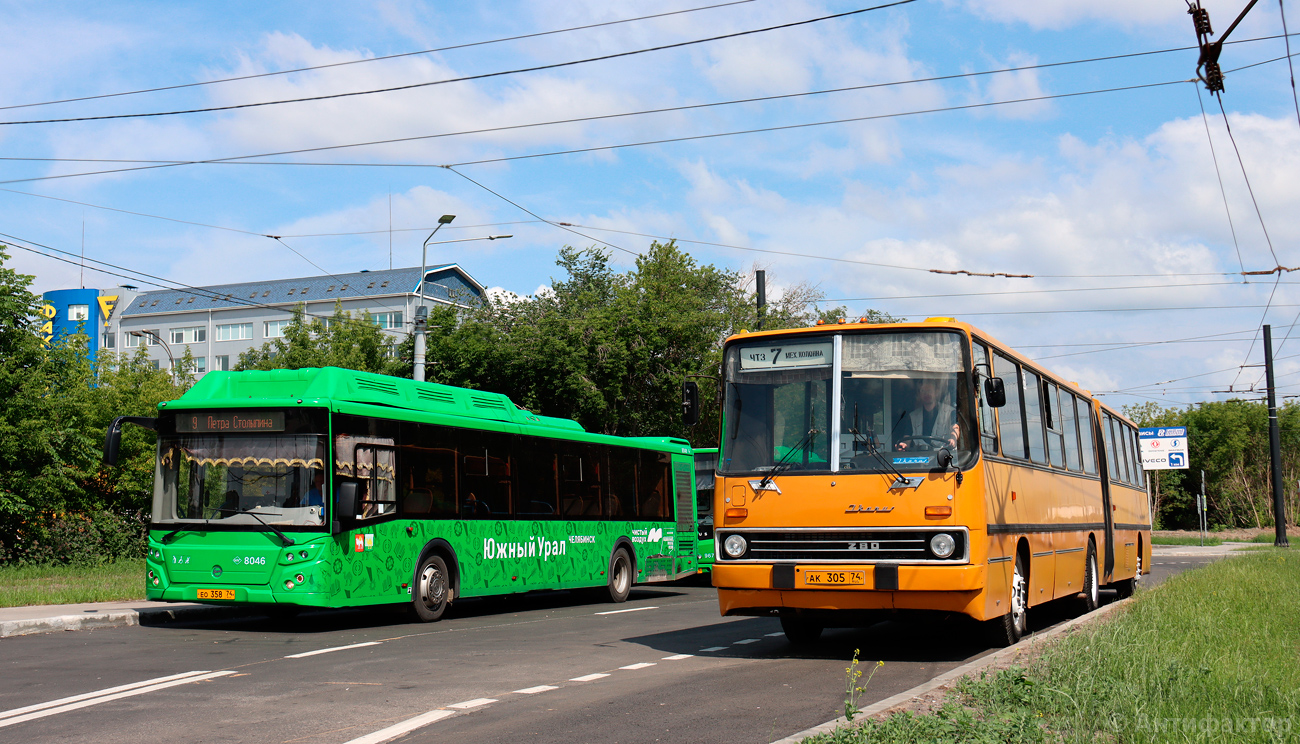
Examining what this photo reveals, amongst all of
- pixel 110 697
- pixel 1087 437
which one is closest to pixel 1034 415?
pixel 1087 437

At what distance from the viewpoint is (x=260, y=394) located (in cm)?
1531

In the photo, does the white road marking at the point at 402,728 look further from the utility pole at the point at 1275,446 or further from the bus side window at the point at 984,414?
the utility pole at the point at 1275,446

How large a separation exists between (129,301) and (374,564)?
10731 cm

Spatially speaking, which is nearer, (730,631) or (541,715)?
(541,715)

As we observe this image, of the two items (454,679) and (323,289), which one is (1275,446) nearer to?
(454,679)

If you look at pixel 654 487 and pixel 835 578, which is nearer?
pixel 835 578

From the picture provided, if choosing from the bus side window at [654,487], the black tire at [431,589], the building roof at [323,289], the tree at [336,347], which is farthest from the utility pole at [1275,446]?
the building roof at [323,289]

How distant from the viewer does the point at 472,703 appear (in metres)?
8.66

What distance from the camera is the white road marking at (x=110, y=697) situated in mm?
8143

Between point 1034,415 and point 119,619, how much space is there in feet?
37.9

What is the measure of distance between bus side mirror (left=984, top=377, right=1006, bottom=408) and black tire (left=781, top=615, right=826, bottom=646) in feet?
9.56

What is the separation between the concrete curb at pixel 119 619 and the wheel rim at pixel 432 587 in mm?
2343

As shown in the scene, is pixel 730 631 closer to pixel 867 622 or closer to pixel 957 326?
pixel 867 622

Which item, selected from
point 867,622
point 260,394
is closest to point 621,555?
point 260,394
